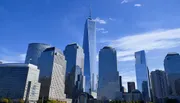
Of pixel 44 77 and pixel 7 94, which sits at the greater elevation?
pixel 44 77

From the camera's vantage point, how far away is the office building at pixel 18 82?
15662 centimetres

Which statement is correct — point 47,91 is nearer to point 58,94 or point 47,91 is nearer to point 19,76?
point 58,94

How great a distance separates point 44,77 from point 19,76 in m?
36.0

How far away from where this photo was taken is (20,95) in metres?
154

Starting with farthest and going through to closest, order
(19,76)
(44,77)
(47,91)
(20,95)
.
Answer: (44,77), (47,91), (19,76), (20,95)

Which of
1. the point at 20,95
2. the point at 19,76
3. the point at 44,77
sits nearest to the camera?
the point at 20,95

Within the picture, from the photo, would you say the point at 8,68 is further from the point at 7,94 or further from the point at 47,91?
the point at 47,91

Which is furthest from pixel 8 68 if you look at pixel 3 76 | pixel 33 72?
pixel 33 72

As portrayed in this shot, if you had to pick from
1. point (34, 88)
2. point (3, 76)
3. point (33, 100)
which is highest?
point (3, 76)

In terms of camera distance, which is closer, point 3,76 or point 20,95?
point 20,95

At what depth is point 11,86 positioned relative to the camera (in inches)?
6358

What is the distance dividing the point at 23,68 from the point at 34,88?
71.4ft

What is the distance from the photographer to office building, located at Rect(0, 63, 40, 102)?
156625mm

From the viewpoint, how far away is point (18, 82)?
532ft
